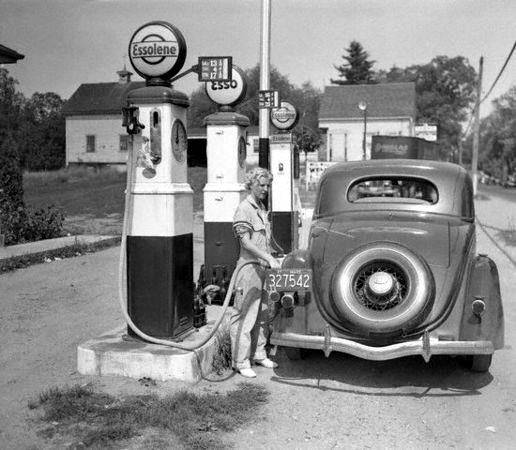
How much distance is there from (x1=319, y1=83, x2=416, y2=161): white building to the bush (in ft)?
149

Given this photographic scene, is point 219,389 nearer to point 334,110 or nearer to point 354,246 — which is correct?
point 354,246

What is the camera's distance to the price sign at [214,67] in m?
6.30

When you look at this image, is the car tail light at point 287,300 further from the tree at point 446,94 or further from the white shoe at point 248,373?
the tree at point 446,94

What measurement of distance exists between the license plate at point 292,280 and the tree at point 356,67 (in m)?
89.3

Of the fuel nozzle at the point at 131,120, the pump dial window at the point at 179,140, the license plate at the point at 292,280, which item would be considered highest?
the fuel nozzle at the point at 131,120

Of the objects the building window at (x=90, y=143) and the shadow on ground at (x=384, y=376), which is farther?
the building window at (x=90, y=143)

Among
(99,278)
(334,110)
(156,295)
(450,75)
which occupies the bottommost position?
(99,278)

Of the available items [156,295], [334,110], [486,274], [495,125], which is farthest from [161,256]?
[495,125]

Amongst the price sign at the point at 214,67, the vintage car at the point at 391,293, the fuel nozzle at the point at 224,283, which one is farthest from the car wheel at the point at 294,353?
the price sign at the point at 214,67

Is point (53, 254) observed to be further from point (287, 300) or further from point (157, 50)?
point (287, 300)

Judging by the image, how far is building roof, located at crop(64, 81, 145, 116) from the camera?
213 feet

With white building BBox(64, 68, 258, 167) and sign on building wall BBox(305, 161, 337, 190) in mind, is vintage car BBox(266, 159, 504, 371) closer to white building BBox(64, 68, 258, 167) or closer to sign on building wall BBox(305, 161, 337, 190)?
sign on building wall BBox(305, 161, 337, 190)

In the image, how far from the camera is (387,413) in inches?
200

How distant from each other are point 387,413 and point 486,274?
5.14 ft
